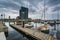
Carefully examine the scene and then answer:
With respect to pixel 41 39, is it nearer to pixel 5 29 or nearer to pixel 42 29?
pixel 5 29

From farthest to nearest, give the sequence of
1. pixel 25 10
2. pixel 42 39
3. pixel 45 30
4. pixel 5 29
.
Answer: pixel 25 10 < pixel 45 30 < pixel 5 29 < pixel 42 39

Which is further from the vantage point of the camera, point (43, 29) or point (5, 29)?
point (43, 29)

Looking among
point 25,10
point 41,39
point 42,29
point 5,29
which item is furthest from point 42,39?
point 25,10

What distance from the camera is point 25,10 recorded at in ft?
347

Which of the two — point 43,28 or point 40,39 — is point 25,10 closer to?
point 43,28

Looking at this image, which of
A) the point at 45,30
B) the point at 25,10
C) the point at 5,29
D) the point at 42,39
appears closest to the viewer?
the point at 42,39

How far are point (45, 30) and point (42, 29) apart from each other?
86cm

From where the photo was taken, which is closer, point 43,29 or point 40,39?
point 40,39

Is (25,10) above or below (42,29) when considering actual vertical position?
above

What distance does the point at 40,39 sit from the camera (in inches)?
434

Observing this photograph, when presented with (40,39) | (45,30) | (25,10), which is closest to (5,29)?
(40,39)

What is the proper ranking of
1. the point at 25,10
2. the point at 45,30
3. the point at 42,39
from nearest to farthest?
the point at 42,39 < the point at 45,30 < the point at 25,10

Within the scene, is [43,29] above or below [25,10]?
below

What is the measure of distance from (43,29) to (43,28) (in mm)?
413
